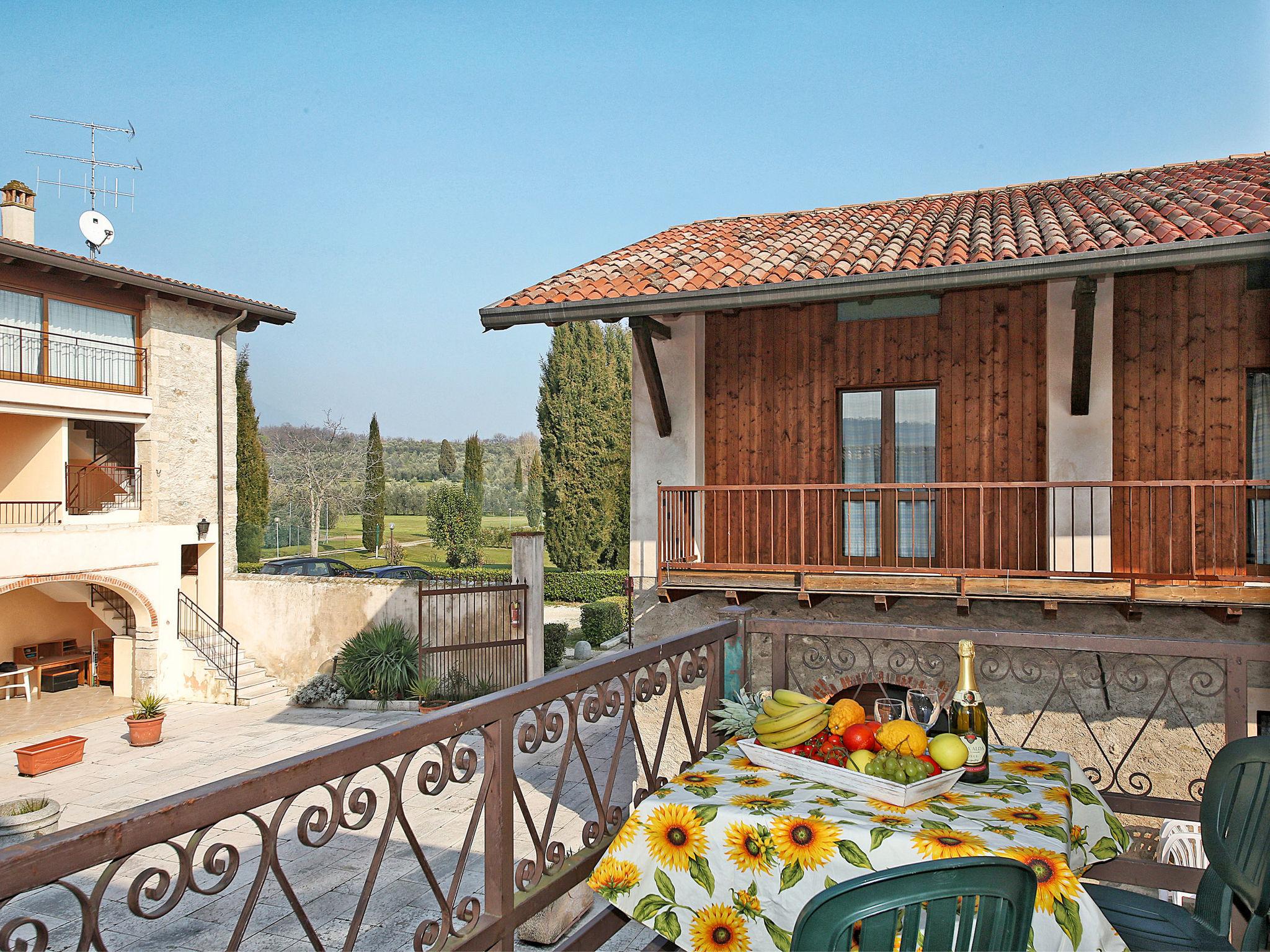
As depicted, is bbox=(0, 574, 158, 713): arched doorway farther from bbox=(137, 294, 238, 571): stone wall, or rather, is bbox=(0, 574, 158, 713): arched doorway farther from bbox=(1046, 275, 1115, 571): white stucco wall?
bbox=(1046, 275, 1115, 571): white stucco wall

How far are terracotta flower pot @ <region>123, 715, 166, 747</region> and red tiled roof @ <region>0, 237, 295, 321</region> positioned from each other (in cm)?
742

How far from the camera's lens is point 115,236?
16.6m

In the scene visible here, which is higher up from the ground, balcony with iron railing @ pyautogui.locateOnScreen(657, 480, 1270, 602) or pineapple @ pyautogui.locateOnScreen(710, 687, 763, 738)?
balcony with iron railing @ pyautogui.locateOnScreen(657, 480, 1270, 602)

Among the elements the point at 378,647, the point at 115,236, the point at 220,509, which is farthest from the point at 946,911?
the point at 115,236

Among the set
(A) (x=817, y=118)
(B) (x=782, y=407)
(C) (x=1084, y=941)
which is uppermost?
(A) (x=817, y=118)

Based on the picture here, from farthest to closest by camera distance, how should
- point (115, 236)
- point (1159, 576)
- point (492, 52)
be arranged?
point (115, 236)
point (1159, 576)
point (492, 52)

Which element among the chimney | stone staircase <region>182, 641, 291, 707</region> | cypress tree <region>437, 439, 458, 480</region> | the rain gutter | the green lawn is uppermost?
the chimney

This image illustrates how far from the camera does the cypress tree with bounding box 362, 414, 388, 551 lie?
27.4 m

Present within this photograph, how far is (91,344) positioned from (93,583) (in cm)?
435

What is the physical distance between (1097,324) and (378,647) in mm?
11111

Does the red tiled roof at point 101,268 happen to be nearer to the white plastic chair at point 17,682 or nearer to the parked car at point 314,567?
the parked car at point 314,567

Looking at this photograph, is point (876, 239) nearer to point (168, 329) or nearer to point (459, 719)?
point (459, 719)

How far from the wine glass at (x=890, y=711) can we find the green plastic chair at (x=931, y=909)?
1.25m

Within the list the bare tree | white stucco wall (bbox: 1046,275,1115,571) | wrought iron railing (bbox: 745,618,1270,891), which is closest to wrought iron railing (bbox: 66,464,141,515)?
the bare tree
